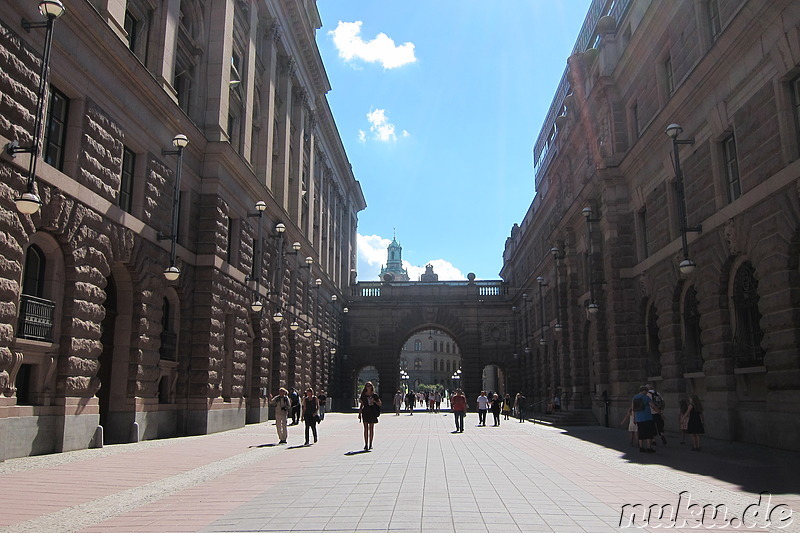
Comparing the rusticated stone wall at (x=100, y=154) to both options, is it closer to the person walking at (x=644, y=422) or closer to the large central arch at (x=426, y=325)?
the person walking at (x=644, y=422)

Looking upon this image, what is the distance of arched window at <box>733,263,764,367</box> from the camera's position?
1771cm

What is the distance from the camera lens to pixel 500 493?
9.67 metres

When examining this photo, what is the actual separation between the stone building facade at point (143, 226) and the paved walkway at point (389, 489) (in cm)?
220

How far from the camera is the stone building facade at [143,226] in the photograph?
46.5 feet

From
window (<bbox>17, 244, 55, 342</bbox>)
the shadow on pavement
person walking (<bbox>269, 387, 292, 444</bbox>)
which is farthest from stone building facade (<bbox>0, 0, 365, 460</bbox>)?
the shadow on pavement

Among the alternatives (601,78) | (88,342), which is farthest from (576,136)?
(88,342)

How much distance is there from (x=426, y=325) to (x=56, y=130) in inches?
1882

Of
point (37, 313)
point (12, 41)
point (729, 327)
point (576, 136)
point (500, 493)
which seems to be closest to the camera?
point (500, 493)

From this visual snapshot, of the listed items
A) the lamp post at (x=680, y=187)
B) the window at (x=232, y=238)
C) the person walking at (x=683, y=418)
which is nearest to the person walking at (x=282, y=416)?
the window at (x=232, y=238)

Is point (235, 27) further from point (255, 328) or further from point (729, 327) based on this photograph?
point (729, 327)

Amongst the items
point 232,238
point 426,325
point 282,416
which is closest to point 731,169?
point 282,416

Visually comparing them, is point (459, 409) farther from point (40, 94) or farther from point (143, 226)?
point (40, 94)

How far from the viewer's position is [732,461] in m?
14.2

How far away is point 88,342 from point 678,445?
16.2 metres
